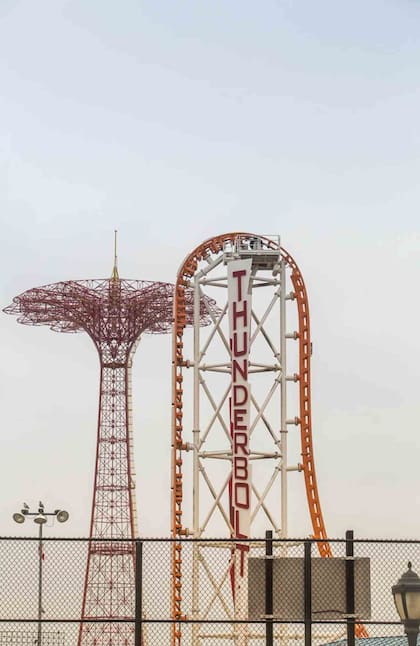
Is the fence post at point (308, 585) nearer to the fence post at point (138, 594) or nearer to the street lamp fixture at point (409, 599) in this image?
the street lamp fixture at point (409, 599)

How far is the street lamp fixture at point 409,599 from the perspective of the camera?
17.7 metres

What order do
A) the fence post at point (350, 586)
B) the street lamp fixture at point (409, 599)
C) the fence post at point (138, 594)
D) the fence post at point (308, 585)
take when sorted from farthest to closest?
the fence post at point (350, 586)
the fence post at point (308, 585)
the fence post at point (138, 594)
the street lamp fixture at point (409, 599)

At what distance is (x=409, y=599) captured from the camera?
1769cm

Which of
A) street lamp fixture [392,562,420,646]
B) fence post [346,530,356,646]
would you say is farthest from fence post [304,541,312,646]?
street lamp fixture [392,562,420,646]

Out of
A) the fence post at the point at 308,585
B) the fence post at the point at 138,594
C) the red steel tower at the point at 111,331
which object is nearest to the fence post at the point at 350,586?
the fence post at the point at 308,585

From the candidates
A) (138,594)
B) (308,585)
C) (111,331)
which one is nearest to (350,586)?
(308,585)

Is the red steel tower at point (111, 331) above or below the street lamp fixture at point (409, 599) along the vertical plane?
above

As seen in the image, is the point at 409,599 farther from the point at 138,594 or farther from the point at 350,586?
the point at 138,594

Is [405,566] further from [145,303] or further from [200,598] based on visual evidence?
[145,303]

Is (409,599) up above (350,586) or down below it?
below

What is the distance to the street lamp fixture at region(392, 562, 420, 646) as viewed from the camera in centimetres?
1767

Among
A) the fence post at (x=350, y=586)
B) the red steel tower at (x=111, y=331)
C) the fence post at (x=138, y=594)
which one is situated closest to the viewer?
the fence post at (x=138, y=594)

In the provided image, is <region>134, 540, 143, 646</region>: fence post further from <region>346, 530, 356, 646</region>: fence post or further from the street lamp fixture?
the street lamp fixture

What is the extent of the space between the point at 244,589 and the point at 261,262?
33.2 feet
